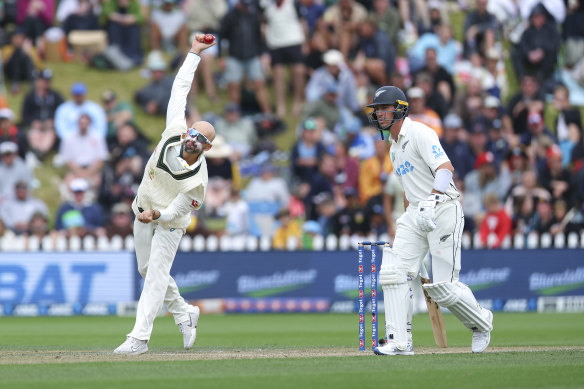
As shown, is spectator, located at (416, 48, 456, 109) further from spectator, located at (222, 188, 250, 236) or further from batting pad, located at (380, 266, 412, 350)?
batting pad, located at (380, 266, 412, 350)

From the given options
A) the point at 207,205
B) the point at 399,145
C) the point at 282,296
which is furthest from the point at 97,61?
the point at 399,145

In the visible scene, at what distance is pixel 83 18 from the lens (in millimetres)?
25016

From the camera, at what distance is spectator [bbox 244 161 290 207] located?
2116 centimetres

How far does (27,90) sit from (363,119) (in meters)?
6.95

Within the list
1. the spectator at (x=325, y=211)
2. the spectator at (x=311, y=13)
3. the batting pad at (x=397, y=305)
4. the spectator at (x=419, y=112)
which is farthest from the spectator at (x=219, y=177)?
the batting pad at (x=397, y=305)

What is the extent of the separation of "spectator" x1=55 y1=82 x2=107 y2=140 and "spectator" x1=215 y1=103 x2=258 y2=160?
2.21 metres

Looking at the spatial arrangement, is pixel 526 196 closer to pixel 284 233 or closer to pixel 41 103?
pixel 284 233

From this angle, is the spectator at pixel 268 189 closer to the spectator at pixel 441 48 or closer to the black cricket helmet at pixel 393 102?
the spectator at pixel 441 48

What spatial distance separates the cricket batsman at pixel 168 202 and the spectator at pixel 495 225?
932cm

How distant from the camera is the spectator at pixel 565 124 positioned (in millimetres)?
22391

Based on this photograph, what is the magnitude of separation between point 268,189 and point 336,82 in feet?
10.3

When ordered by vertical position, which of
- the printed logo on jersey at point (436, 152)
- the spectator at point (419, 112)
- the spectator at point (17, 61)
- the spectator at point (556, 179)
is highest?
the spectator at point (17, 61)

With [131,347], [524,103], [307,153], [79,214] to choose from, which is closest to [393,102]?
[131,347]

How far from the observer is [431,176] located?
1116 cm
